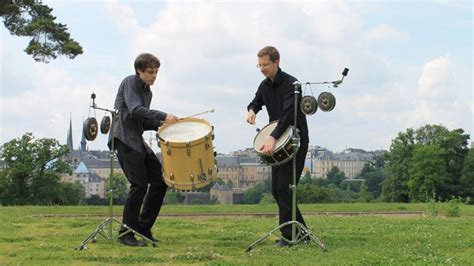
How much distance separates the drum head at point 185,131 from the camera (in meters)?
7.72

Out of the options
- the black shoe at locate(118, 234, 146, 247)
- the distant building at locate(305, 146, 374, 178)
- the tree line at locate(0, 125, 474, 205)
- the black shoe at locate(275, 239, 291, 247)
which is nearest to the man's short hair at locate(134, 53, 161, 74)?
the black shoe at locate(118, 234, 146, 247)

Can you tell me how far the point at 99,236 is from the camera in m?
8.70

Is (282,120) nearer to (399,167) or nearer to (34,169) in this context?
(34,169)

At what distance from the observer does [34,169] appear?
180 ft

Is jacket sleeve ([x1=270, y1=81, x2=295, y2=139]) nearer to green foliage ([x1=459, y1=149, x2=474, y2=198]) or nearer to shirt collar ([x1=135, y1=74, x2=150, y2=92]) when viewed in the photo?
shirt collar ([x1=135, y1=74, x2=150, y2=92])

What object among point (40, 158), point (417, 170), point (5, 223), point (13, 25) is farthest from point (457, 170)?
point (5, 223)

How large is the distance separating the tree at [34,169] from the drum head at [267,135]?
4514 cm

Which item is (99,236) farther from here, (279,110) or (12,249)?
(279,110)

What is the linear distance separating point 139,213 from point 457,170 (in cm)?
6498

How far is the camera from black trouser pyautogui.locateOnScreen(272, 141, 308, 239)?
26.2 ft

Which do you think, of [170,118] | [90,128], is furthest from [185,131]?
[90,128]

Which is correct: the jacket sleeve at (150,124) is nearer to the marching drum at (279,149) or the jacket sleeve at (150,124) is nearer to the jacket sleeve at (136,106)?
the jacket sleeve at (136,106)

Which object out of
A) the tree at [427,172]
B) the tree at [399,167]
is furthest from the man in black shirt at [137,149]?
the tree at [399,167]

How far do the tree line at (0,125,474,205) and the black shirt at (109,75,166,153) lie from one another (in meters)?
35.6
